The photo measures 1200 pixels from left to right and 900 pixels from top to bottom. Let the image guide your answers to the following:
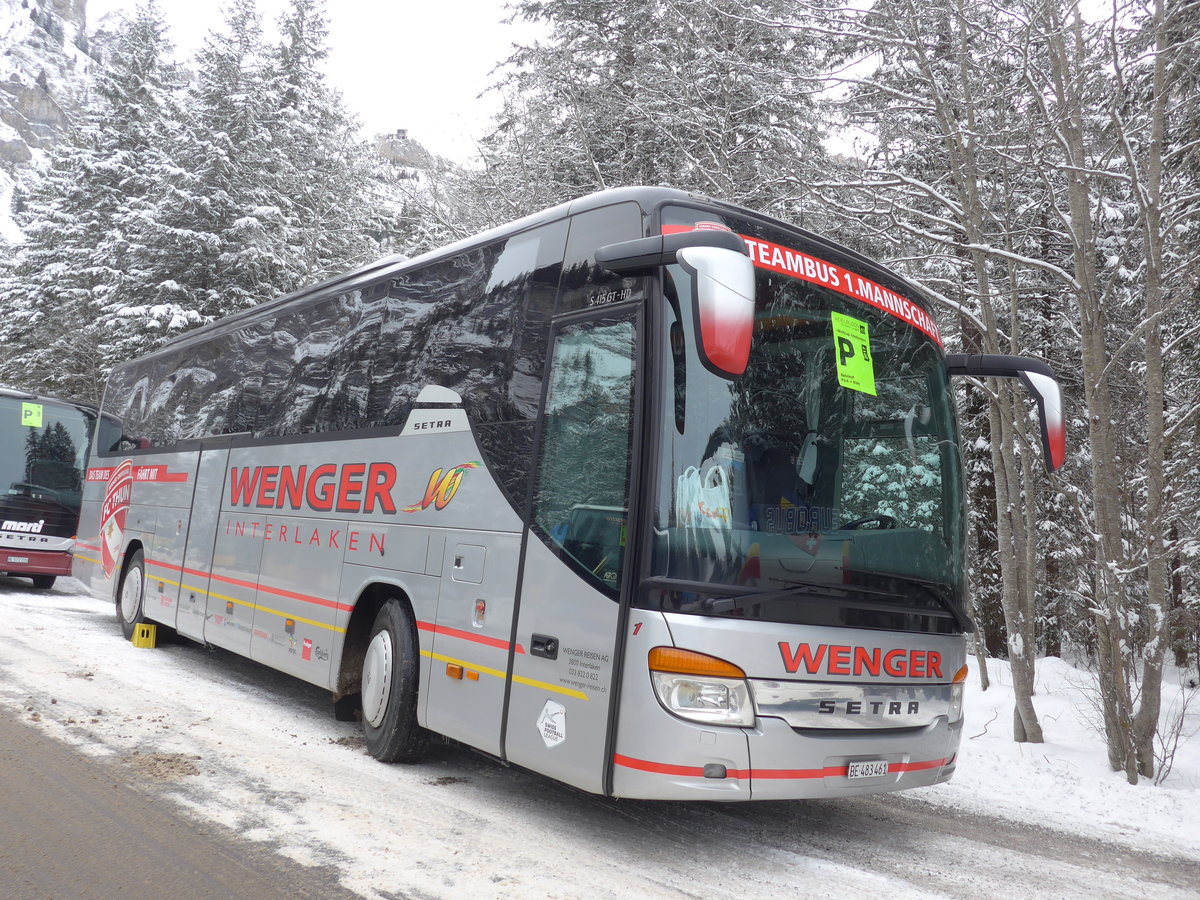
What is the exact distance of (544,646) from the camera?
15.3 ft

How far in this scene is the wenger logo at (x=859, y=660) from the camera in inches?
168

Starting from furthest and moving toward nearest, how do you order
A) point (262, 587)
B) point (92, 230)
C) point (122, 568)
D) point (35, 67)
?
point (35, 67) < point (92, 230) < point (122, 568) < point (262, 587)

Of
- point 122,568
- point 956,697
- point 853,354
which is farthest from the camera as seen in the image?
point 122,568

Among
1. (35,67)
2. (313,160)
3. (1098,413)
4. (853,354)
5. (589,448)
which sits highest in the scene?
(35,67)

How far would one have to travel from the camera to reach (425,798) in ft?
16.9

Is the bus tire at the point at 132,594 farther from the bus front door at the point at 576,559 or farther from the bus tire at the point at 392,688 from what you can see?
the bus front door at the point at 576,559

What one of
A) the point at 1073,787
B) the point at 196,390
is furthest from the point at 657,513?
the point at 196,390

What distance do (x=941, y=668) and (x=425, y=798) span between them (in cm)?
290

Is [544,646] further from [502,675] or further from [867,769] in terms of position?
[867,769]

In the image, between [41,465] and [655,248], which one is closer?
[655,248]

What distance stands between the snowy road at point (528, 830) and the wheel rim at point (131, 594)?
3333mm

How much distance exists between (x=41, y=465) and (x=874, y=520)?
14.6m

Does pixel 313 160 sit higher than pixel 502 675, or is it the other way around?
pixel 313 160

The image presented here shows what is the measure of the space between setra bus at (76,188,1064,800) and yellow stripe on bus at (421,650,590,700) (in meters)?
0.02
